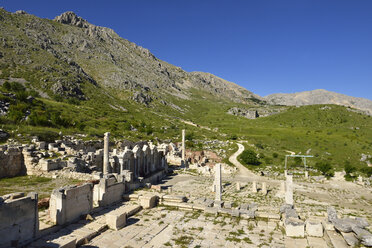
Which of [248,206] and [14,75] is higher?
[14,75]

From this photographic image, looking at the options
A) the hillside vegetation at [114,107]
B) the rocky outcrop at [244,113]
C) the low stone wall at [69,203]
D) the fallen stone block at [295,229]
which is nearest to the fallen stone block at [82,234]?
the low stone wall at [69,203]

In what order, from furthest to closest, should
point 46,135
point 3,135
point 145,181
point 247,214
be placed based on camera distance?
point 46,135
point 3,135
point 145,181
point 247,214

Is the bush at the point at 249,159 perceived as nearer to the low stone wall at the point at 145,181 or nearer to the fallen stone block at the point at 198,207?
the low stone wall at the point at 145,181

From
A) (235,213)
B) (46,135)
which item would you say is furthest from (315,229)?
(46,135)

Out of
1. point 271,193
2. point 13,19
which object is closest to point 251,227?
point 271,193

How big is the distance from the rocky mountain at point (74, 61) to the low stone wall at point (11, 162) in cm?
6009

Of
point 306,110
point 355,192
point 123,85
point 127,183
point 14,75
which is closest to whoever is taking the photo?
point 127,183

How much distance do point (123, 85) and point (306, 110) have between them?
279ft

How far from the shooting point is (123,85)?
118 meters

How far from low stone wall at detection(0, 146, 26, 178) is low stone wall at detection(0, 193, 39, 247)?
40.1ft

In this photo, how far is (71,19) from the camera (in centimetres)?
15500

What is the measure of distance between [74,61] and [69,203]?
11740 centimetres

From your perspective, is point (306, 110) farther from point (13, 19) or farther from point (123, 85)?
point (13, 19)

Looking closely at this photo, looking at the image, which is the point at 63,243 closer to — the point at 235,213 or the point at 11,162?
the point at 235,213
